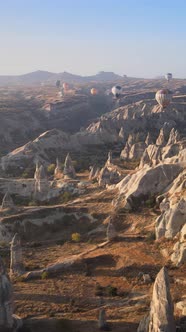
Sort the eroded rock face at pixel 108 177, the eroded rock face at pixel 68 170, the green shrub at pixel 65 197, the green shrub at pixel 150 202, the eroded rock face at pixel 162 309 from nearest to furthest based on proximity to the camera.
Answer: the eroded rock face at pixel 162 309
the green shrub at pixel 150 202
the green shrub at pixel 65 197
the eroded rock face at pixel 108 177
the eroded rock face at pixel 68 170

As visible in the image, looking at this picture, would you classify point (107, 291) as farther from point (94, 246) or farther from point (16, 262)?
point (94, 246)

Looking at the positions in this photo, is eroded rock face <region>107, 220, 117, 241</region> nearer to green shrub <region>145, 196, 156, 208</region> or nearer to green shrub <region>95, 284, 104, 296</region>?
green shrub <region>145, 196, 156, 208</region>

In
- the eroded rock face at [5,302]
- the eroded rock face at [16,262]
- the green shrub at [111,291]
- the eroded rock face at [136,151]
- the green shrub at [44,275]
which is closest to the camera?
the eroded rock face at [5,302]

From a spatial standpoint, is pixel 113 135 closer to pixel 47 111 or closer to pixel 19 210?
pixel 47 111

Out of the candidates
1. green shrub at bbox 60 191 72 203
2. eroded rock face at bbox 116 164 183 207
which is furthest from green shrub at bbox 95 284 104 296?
green shrub at bbox 60 191 72 203

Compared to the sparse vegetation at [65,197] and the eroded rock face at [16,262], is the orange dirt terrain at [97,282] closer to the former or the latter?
the eroded rock face at [16,262]

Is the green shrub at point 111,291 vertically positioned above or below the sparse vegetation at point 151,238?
below

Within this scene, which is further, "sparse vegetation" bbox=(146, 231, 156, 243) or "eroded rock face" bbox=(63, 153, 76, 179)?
"eroded rock face" bbox=(63, 153, 76, 179)

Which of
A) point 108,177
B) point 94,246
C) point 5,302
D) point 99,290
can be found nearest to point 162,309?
point 5,302

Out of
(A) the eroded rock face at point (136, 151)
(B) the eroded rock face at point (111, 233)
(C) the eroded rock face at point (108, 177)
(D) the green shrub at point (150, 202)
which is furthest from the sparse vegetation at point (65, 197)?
(A) the eroded rock face at point (136, 151)
